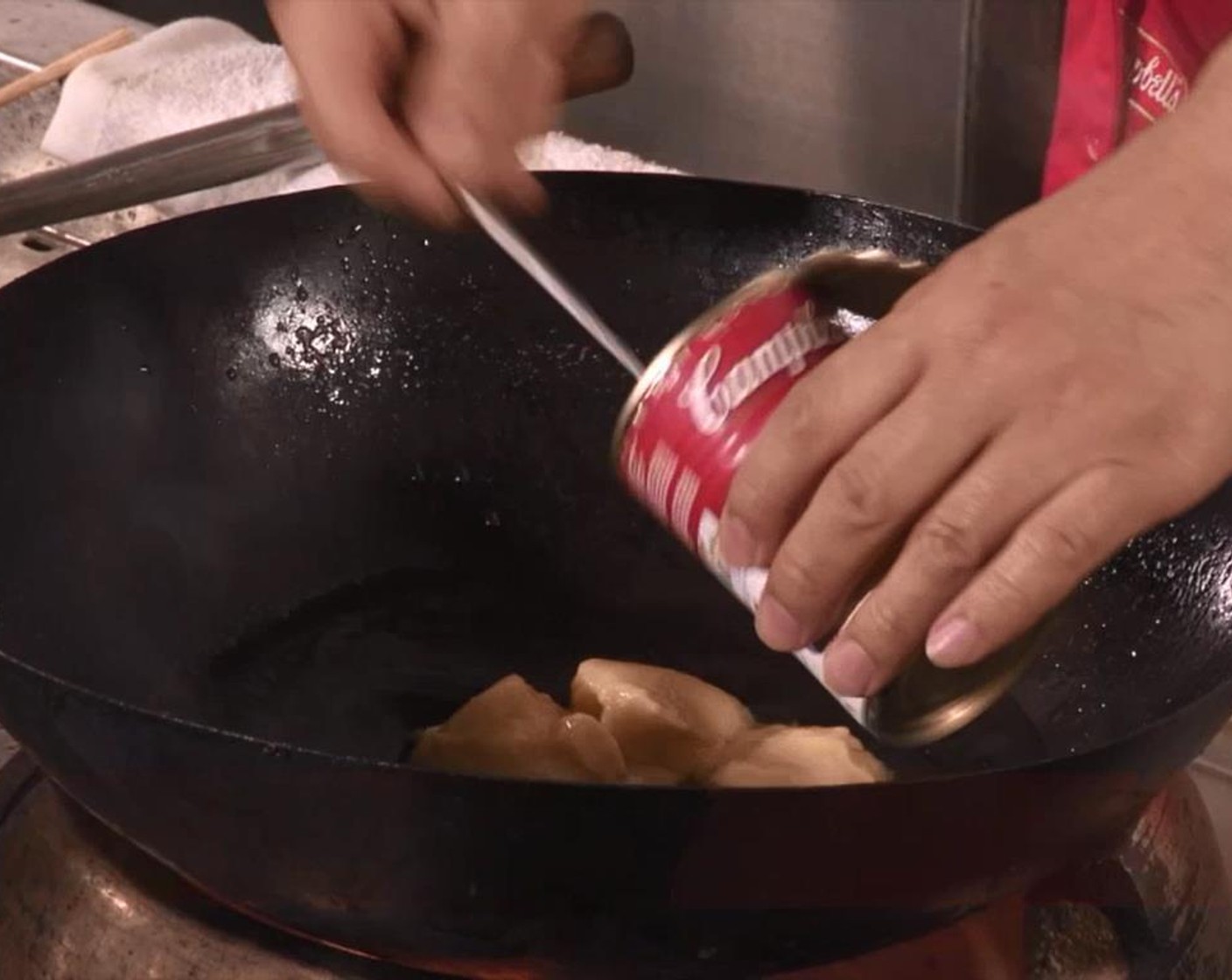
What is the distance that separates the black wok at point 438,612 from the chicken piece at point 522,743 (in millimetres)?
Answer: 60

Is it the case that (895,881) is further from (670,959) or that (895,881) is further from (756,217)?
(756,217)

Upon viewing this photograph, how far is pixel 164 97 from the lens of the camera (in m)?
1.44

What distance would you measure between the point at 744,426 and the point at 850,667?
0.10m

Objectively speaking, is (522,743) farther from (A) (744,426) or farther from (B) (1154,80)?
(B) (1154,80)

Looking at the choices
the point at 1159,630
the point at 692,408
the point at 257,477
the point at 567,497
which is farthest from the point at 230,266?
the point at 1159,630

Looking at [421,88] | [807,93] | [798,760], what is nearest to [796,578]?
[798,760]

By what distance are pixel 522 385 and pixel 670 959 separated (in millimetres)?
456

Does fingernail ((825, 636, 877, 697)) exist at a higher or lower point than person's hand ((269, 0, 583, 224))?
lower

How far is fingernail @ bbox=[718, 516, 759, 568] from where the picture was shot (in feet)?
2.16

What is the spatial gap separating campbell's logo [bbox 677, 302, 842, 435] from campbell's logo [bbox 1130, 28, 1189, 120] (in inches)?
25.1

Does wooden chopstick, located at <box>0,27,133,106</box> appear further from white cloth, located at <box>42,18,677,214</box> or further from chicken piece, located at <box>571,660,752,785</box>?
chicken piece, located at <box>571,660,752,785</box>

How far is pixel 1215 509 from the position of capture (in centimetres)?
86

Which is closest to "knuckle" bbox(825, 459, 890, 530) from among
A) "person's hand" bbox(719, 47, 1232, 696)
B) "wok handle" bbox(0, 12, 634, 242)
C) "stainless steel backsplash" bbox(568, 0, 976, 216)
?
"person's hand" bbox(719, 47, 1232, 696)

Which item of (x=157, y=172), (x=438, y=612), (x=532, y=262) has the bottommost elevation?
(x=438, y=612)
